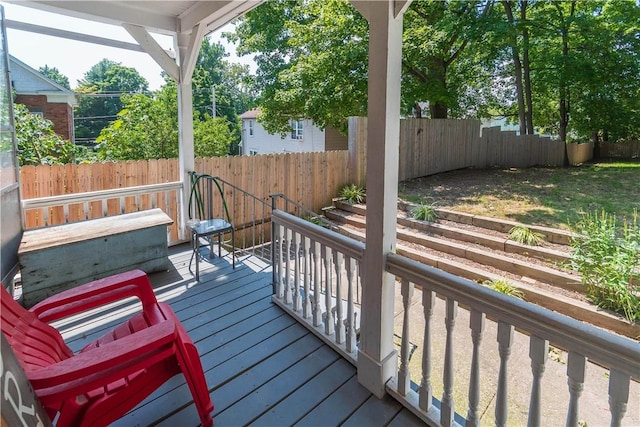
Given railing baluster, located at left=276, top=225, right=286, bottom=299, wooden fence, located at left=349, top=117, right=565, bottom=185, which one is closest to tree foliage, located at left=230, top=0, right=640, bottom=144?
wooden fence, located at left=349, top=117, right=565, bottom=185

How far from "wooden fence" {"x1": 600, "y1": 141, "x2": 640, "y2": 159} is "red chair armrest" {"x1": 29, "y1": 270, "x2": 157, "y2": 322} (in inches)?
732

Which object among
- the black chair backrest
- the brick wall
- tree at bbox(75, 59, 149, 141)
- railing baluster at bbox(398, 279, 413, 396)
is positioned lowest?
railing baluster at bbox(398, 279, 413, 396)

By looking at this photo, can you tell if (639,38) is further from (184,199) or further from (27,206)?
(27,206)

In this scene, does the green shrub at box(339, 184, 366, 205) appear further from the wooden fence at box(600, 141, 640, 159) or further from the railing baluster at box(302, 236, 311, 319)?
the wooden fence at box(600, 141, 640, 159)

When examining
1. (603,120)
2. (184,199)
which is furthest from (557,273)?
(603,120)

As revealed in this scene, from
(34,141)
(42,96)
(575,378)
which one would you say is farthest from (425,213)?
(42,96)

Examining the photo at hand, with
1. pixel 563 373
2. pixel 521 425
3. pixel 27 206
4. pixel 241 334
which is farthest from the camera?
pixel 27 206

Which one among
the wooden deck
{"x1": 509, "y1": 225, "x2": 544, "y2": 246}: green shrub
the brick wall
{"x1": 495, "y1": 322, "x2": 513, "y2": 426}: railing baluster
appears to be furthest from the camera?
the brick wall

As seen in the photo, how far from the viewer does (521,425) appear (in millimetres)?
2277

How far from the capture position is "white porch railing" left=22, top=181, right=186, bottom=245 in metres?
3.45

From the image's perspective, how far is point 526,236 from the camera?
4730 mm

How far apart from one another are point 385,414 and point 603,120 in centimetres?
1477

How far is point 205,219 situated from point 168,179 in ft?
3.53

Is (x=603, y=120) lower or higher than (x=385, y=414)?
higher
